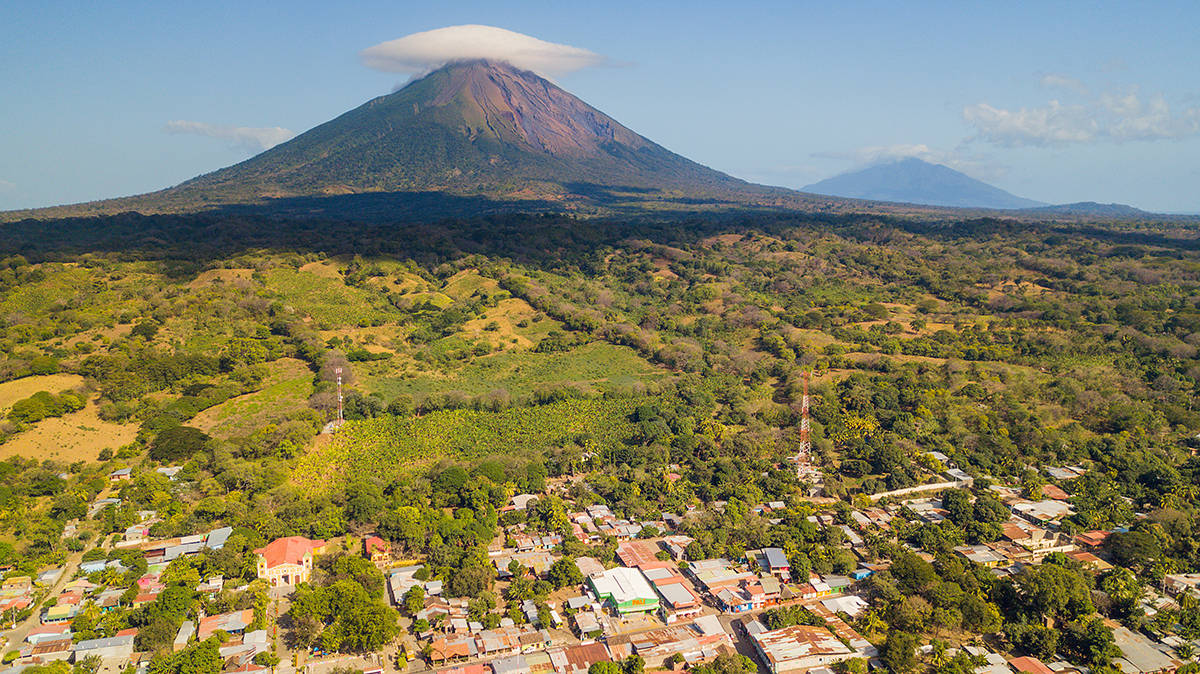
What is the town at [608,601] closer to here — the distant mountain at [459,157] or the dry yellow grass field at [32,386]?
the dry yellow grass field at [32,386]

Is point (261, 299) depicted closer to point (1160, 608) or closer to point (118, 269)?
point (118, 269)

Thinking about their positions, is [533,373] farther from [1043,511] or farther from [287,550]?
[1043,511]

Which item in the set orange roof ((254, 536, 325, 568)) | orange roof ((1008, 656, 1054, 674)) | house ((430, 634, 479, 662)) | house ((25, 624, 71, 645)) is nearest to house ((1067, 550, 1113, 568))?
orange roof ((1008, 656, 1054, 674))

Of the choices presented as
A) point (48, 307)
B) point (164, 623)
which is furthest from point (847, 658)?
point (48, 307)

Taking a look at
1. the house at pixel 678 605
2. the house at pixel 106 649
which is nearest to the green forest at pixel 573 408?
the house at pixel 106 649

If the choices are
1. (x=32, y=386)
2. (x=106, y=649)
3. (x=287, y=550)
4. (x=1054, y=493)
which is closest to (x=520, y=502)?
(x=287, y=550)
